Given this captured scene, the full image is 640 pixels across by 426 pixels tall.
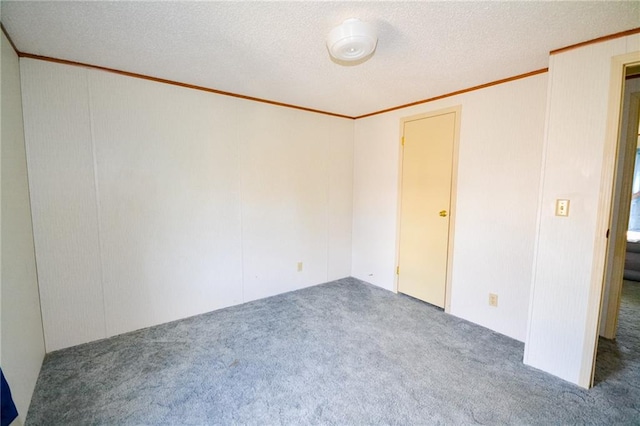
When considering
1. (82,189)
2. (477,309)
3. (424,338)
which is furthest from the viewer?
(477,309)

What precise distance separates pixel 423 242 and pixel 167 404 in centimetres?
264

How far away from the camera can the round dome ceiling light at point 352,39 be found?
1.56 meters

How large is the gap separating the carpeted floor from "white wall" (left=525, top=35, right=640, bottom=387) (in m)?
0.29

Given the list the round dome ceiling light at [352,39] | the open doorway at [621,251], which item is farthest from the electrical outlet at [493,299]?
the round dome ceiling light at [352,39]

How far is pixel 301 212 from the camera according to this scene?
3484 millimetres

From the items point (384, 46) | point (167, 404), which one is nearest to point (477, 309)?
point (384, 46)

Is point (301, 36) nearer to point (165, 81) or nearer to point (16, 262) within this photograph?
point (165, 81)

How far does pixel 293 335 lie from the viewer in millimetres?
2471

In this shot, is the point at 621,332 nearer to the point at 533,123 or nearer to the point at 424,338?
the point at 424,338

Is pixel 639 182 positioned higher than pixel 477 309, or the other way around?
pixel 639 182

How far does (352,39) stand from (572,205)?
68.5 inches

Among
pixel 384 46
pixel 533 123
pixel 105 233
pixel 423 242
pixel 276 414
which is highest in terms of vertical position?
pixel 384 46

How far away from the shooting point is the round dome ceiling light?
1.56 metres

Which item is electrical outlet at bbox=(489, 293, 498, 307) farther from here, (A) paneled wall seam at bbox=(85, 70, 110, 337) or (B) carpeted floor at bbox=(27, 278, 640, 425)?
(A) paneled wall seam at bbox=(85, 70, 110, 337)
